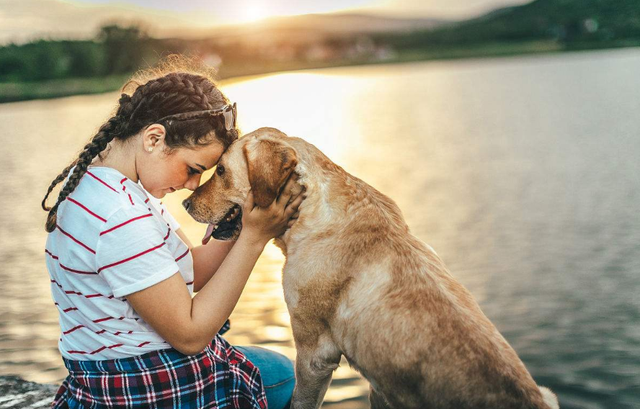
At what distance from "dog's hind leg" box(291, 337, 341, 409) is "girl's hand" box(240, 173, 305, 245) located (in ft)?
2.13

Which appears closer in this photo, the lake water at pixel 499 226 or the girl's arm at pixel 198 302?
the girl's arm at pixel 198 302

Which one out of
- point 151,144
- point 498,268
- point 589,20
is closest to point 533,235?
point 498,268

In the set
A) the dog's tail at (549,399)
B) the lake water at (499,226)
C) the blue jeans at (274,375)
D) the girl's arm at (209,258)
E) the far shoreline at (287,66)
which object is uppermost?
the girl's arm at (209,258)

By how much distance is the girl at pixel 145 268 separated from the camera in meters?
2.65

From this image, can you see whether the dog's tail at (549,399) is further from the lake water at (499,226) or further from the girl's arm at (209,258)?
the lake water at (499,226)

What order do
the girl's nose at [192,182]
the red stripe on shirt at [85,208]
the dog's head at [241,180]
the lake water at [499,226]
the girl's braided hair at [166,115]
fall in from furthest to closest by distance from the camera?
the lake water at [499,226], the dog's head at [241,180], the girl's nose at [192,182], the girl's braided hair at [166,115], the red stripe on shirt at [85,208]

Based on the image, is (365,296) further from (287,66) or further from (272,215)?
(287,66)

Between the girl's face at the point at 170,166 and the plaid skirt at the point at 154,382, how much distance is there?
2.68ft

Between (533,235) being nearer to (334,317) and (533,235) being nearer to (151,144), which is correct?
(334,317)

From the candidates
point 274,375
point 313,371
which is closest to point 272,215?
point 313,371

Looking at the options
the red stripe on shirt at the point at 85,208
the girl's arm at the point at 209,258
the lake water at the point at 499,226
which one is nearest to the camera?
the red stripe on shirt at the point at 85,208

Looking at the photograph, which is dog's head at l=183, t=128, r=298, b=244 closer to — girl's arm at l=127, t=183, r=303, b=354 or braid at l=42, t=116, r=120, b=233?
girl's arm at l=127, t=183, r=303, b=354

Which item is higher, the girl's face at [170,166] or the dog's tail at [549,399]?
the girl's face at [170,166]

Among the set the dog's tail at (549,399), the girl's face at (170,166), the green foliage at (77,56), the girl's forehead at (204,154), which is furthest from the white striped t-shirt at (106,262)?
the green foliage at (77,56)
